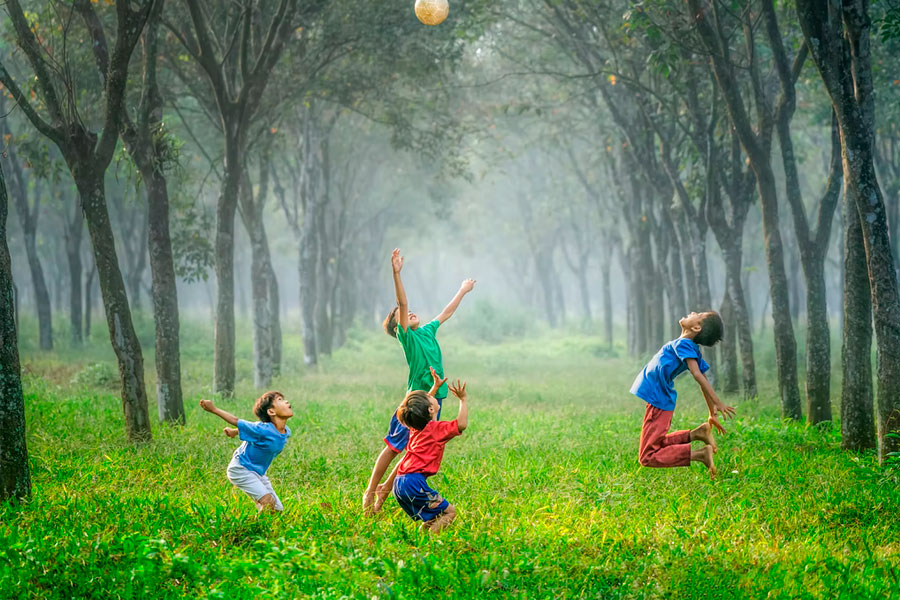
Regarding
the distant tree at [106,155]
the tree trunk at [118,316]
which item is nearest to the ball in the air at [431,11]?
the distant tree at [106,155]

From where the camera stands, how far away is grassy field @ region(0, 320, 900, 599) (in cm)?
468

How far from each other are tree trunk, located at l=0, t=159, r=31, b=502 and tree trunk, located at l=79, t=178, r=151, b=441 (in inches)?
98.8

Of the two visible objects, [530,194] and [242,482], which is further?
[530,194]

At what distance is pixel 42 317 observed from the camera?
2177 cm

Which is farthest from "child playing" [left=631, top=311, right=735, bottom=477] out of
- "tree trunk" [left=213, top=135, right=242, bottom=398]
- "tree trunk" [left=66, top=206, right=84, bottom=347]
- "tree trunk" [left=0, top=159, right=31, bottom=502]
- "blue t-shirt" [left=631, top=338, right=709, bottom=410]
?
"tree trunk" [left=66, top=206, right=84, bottom=347]

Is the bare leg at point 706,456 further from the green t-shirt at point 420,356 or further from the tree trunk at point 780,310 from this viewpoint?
the tree trunk at point 780,310

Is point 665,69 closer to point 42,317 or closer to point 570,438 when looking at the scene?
point 570,438

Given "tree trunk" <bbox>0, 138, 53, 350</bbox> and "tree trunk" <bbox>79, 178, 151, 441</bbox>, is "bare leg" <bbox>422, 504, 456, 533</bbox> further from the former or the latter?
"tree trunk" <bbox>0, 138, 53, 350</bbox>

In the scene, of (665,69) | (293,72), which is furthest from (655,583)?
(293,72)

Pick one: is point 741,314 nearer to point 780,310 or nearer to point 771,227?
point 780,310

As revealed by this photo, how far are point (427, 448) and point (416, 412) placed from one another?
0.90 feet

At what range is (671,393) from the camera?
23.6 ft

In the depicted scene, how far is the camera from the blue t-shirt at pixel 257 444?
5.88m

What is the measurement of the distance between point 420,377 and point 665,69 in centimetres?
713
